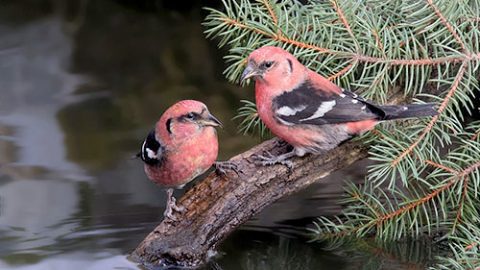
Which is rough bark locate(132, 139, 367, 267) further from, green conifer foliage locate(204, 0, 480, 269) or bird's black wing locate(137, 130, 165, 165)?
green conifer foliage locate(204, 0, 480, 269)

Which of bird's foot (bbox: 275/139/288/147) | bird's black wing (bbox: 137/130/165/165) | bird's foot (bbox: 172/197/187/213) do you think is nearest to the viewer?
bird's foot (bbox: 172/197/187/213)

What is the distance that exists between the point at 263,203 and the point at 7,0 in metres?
2.20

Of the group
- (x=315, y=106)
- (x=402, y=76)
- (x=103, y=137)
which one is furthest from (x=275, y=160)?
(x=103, y=137)

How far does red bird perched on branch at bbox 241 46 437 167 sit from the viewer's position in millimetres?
2568

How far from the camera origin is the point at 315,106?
8.57ft

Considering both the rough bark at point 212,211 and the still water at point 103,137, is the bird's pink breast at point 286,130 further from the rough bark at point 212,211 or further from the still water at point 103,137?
the still water at point 103,137

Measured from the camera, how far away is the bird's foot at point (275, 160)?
2547 millimetres

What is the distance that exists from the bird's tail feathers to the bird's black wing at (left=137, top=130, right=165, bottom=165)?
63 cm

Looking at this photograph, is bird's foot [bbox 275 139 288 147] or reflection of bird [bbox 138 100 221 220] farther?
bird's foot [bbox 275 139 288 147]

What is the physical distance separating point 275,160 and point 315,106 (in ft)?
0.67

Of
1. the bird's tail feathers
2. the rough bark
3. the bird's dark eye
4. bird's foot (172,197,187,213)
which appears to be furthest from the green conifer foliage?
bird's foot (172,197,187,213)

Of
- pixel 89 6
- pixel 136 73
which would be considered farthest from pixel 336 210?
pixel 89 6

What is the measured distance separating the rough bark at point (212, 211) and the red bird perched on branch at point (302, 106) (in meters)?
0.05

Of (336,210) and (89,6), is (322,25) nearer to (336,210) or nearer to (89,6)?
(336,210)
